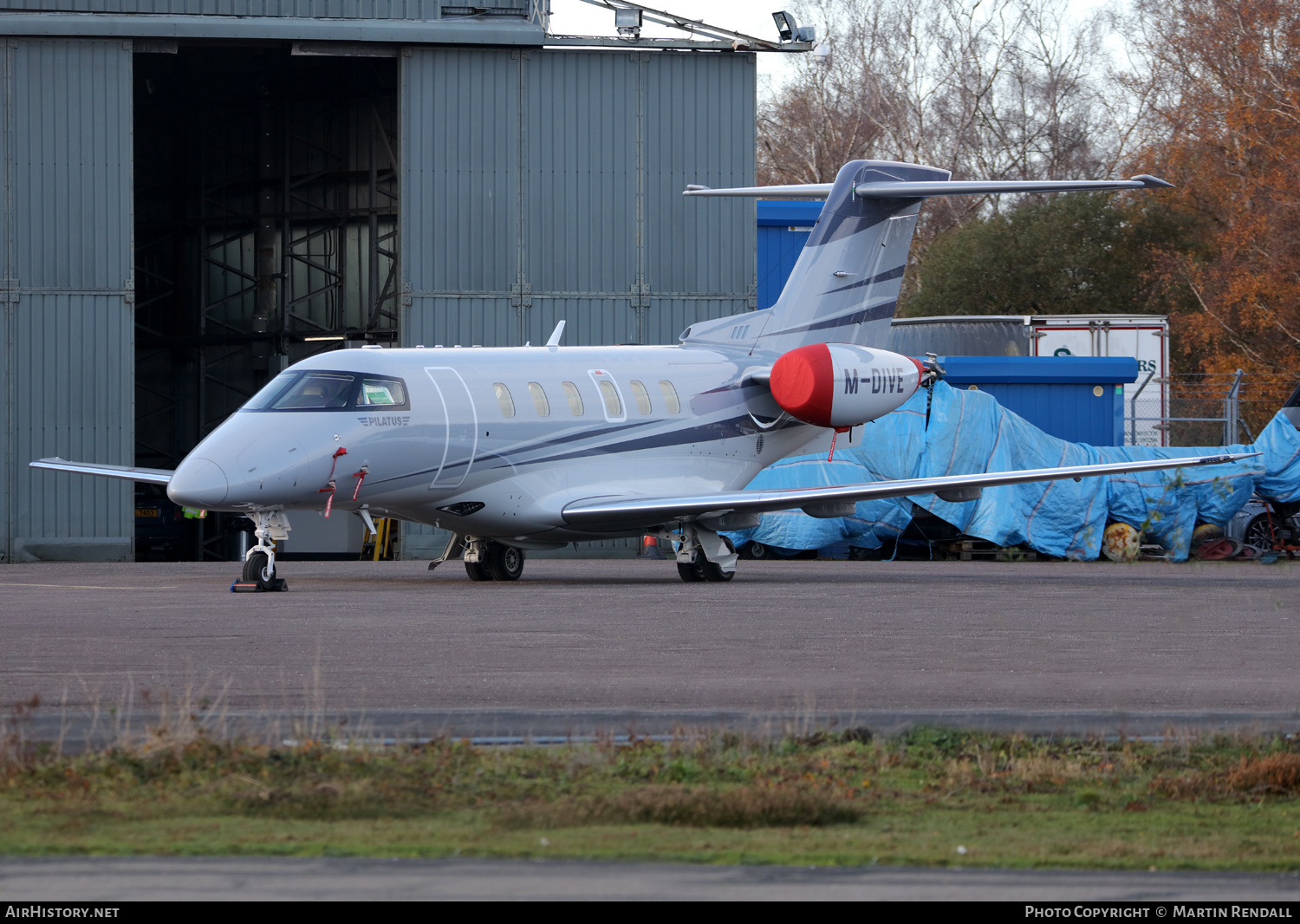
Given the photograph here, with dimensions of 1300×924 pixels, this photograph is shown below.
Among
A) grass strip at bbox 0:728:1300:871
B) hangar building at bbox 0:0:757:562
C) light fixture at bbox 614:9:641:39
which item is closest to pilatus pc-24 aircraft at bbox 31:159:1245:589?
hangar building at bbox 0:0:757:562

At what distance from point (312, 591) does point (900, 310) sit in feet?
165

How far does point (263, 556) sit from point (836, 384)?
794cm

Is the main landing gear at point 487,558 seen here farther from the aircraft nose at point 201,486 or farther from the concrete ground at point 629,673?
the aircraft nose at point 201,486

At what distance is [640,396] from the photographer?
2266cm

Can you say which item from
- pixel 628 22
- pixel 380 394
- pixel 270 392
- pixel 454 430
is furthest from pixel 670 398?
pixel 628 22

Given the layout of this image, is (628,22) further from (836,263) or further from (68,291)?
(68,291)

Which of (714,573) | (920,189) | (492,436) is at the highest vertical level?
(920,189)

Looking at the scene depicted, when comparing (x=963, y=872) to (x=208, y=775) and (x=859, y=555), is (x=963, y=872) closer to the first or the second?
(x=208, y=775)

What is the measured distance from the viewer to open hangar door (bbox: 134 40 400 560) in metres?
39.0

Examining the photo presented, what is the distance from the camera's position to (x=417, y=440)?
20.2 m

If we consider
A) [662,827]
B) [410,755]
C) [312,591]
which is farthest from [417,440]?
[662,827]

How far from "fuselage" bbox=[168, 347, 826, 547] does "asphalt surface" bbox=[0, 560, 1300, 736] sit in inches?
43.8

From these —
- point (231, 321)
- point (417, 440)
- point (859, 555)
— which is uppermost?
point (231, 321)

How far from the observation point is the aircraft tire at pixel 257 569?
1950cm
